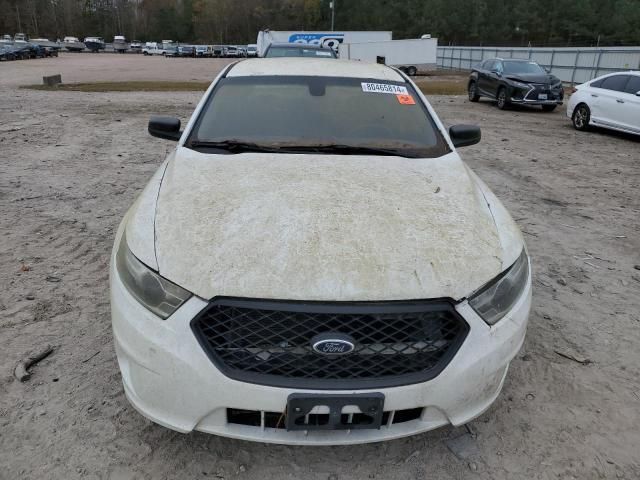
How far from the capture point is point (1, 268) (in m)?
3.87

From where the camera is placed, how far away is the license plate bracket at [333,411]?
1.82m

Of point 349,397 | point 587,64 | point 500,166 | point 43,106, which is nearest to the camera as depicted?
point 349,397

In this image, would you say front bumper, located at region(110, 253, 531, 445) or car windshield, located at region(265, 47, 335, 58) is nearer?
front bumper, located at region(110, 253, 531, 445)

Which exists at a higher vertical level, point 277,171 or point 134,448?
point 277,171

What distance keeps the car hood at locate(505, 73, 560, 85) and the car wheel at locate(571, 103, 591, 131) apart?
342cm

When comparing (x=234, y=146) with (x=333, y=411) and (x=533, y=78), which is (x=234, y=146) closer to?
(x=333, y=411)

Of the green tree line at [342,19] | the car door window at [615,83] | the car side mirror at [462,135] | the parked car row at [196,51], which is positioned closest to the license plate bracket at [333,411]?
the car side mirror at [462,135]

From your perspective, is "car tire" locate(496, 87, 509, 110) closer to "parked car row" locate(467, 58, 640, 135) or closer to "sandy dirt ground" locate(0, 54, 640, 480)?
"parked car row" locate(467, 58, 640, 135)

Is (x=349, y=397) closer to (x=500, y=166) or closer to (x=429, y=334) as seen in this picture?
(x=429, y=334)

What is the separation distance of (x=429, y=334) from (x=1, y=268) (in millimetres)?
3518

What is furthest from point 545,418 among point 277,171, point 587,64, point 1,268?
point 587,64

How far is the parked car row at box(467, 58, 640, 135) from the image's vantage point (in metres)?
10.6

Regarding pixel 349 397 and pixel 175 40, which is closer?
pixel 349 397

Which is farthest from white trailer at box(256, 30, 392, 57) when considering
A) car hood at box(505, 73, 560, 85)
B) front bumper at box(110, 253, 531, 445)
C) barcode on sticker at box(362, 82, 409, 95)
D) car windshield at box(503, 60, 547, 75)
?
front bumper at box(110, 253, 531, 445)
